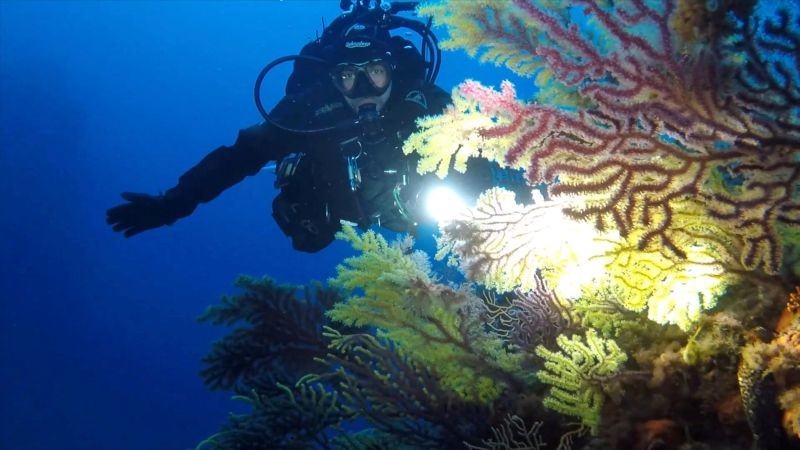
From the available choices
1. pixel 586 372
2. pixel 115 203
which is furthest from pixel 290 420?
pixel 115 203

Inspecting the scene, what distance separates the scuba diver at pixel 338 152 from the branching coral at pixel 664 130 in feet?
10.4

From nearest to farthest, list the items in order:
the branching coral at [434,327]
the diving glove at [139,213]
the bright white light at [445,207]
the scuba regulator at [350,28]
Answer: the bright white light at [445,207], the branching coral at [434,327], the diving glove at [139,213], the scuba regulator at [350,28]

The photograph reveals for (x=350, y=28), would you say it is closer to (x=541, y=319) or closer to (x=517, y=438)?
→ (x=541, y=319)

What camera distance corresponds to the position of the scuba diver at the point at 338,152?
5.47 meters

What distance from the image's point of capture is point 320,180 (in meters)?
6.10

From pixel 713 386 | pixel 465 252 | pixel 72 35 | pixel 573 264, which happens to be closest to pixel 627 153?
pixel 573 264

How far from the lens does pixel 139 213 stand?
551 centimetres

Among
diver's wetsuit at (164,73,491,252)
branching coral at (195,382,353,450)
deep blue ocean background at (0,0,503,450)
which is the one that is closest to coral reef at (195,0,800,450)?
branching coral at (195,382,353,450)

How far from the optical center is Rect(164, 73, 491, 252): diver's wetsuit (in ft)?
18.3

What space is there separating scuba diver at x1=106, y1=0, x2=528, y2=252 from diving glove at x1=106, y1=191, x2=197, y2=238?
0.01 metres

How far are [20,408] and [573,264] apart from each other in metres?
47.6

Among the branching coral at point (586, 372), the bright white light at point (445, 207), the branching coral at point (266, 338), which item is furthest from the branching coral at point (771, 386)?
the branching coral at point (266, 338)

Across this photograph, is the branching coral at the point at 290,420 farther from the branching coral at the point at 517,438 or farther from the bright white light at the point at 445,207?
the bright white light at the point at 445,207

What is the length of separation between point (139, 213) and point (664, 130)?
5.26 meters
